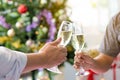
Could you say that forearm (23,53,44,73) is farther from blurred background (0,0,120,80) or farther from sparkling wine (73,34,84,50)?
blurred background (0,0,120,80)

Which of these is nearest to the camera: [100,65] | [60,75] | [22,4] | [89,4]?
[60,75]

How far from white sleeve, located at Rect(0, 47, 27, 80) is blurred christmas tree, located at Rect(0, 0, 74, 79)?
121cm

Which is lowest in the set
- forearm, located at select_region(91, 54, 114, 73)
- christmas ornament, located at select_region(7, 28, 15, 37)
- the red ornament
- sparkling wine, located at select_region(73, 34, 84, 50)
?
forearm, located at select_region(91, 54, 114, 73)

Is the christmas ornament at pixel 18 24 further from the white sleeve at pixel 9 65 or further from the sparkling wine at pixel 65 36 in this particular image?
the white sleeve at pixel 9 65

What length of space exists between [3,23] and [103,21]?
872mm

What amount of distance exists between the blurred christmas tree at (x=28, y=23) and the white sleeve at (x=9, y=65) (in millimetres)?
1213

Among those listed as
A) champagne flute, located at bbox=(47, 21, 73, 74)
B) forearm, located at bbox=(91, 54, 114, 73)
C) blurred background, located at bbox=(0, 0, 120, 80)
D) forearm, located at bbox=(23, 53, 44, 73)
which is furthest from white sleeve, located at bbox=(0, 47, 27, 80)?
blurred background, located at bbox=(0, 0, 120, 80)

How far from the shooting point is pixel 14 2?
208 centimetres

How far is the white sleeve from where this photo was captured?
80 centimetres

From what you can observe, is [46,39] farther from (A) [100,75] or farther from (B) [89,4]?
(A) [100,75]

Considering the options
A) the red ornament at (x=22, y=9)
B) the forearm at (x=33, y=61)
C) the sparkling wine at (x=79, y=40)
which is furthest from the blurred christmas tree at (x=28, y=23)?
the forearm at (x=33, y=61)

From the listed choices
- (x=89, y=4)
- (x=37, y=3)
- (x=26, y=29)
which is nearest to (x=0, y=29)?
(x=26, y=29)

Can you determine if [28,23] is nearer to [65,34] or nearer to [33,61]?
[65,34]

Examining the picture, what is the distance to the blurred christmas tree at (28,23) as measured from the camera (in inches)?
81.1
